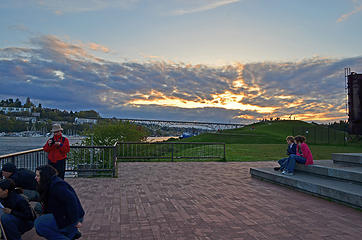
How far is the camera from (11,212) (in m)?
4.30

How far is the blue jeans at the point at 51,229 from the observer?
386cm

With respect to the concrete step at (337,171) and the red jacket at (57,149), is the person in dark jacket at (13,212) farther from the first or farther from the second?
the concrete step at (337,171)

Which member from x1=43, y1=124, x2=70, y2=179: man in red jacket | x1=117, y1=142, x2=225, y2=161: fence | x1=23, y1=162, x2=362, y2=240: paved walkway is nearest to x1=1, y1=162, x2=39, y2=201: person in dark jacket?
x1=23, y1=162, x2=362, y2=240: paved walkway

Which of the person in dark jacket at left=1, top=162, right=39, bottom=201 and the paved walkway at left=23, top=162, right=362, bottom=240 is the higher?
the person in dark jacket at left=1, top=162, right=39, bottom=201

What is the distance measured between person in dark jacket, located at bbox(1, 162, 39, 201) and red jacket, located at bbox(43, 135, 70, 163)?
2372 millimetres

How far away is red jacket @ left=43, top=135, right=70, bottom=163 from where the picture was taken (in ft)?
24.2

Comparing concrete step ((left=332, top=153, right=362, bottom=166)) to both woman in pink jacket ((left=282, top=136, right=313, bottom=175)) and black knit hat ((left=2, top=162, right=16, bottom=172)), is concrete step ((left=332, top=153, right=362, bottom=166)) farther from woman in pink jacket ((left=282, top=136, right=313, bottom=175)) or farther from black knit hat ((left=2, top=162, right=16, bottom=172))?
black knit hat ((left=2, top=162, right=16, bottom=172))

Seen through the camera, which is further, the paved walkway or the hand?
the paved walkway

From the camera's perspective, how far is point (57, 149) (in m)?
7.45

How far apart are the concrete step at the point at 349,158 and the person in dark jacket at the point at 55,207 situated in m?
8.86

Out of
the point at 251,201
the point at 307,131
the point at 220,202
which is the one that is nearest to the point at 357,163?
the point at 251,201

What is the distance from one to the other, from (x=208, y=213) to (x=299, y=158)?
16.6 feet

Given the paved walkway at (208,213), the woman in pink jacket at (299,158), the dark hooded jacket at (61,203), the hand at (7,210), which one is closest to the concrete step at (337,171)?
the woman in pink jacket at (299,158)

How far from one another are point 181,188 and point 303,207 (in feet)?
11.7
